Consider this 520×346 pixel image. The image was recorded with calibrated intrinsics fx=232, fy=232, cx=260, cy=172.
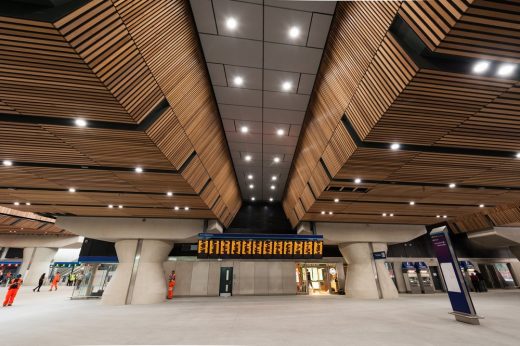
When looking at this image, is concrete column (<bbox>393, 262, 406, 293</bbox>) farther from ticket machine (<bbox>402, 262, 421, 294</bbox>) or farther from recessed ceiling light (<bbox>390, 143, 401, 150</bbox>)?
recessed ceiling light (<bbox>390, 143, 401, 150</bbox>)

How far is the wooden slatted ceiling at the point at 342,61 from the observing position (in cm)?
414

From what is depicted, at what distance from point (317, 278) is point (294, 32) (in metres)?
20.3

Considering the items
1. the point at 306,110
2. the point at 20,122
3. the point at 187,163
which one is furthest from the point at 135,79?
the point at 306,110

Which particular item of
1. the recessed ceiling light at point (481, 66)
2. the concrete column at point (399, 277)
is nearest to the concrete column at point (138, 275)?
the recessed ceiling light at point (481, 66)

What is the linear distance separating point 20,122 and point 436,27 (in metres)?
7.77

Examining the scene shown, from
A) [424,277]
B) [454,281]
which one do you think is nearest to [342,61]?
[454,281]

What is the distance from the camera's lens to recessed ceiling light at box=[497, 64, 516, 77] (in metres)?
3.69

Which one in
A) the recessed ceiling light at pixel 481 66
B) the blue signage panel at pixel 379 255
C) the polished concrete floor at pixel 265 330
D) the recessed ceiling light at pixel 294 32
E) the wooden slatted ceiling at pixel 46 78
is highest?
the recessed ceiling light at pixel 294 32

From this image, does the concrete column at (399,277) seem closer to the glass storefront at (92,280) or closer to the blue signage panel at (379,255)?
the blue signage panel at (379,255)

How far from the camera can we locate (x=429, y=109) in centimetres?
465

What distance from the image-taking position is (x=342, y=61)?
5.42 metres

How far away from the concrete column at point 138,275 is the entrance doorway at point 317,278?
10.4 meters

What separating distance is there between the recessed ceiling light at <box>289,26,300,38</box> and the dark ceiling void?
14.2 meters

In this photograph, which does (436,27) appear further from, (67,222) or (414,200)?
(67,222)
